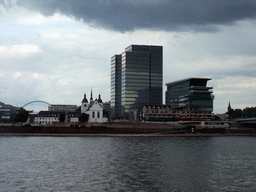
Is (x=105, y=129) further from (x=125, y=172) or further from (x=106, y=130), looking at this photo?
(x=125, y=172)

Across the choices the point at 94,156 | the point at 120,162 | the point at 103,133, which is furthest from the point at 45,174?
the point at 103,133

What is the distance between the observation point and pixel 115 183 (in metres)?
42.2

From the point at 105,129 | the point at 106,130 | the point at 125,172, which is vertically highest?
the point at 105,129

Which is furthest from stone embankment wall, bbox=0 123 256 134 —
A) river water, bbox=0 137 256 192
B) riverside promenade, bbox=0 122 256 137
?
river water, bbox=0 137 256 192

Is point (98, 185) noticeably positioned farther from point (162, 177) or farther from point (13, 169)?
point (13, 169)

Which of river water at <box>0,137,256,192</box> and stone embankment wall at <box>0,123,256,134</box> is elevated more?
stone embankment wall at <box>0,123,256,134</box>

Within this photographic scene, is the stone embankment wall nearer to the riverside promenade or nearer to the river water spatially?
the riverside promenade

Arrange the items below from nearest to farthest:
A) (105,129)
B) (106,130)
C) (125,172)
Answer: (125,172)
(106,130)
(105,129)

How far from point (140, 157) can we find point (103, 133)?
87778 mm

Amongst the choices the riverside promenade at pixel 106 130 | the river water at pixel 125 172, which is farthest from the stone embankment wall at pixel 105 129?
the river water at pixel 125 172

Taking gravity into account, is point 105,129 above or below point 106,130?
above

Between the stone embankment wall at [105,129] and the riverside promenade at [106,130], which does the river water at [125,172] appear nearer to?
the riverside promenade at [106,130]

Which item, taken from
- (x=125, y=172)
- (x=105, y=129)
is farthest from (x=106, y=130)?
(x=125, y=172)

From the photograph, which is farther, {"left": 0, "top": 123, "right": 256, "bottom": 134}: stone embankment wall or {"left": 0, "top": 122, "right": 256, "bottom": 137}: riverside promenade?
{"left": 0, "top": 123, "right": 256, "bottom": 134}: stone embankment wall
